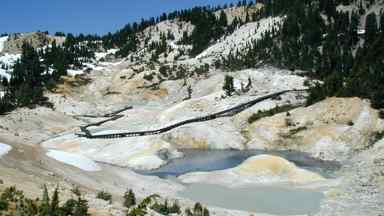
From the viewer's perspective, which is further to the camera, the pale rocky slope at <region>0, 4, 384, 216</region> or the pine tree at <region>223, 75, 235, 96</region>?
the pine tree at <region>223, 75, 235, 96</region>

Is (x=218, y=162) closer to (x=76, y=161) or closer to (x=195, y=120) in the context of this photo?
(x=76, y=161)

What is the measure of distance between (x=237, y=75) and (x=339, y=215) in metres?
87.3

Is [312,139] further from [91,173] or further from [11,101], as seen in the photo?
[11,101]

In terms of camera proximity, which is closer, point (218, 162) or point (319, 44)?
point (218, 162)

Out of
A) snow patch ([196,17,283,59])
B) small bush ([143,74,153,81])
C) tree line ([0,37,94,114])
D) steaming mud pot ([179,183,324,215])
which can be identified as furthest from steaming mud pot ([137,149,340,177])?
snow patch ([196,17,283,59])

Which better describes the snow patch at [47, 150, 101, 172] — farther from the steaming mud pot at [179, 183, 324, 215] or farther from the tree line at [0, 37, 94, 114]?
the tree line at [0, 37, 94, 114]

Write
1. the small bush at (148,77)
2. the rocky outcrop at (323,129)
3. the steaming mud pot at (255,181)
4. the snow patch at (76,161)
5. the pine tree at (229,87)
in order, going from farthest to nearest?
the small bush at (148,77) < the pine tree at (229,87) < the rocky outcrop at (323,129) < the snow patch at (76,161) < the steaming mud pot at (255,181)

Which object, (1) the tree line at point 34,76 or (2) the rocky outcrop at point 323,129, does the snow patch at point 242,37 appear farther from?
(2) the rocky outcrop at point 323,129

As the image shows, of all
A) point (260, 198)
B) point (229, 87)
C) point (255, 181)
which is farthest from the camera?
point (229, 87)

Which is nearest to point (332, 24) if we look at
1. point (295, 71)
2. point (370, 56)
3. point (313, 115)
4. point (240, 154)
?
point (295, 71)

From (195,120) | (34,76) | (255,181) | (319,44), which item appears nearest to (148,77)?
(34,76)

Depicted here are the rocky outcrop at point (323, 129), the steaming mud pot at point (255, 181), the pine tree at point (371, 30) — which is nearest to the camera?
the steaming mud pot at point (255, 181)

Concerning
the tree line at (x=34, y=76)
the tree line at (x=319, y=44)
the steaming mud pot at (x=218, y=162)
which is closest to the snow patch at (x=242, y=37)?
the tree line at (x=319, y=44)

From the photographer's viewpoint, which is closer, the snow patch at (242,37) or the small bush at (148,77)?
the small bush at (148,77)
